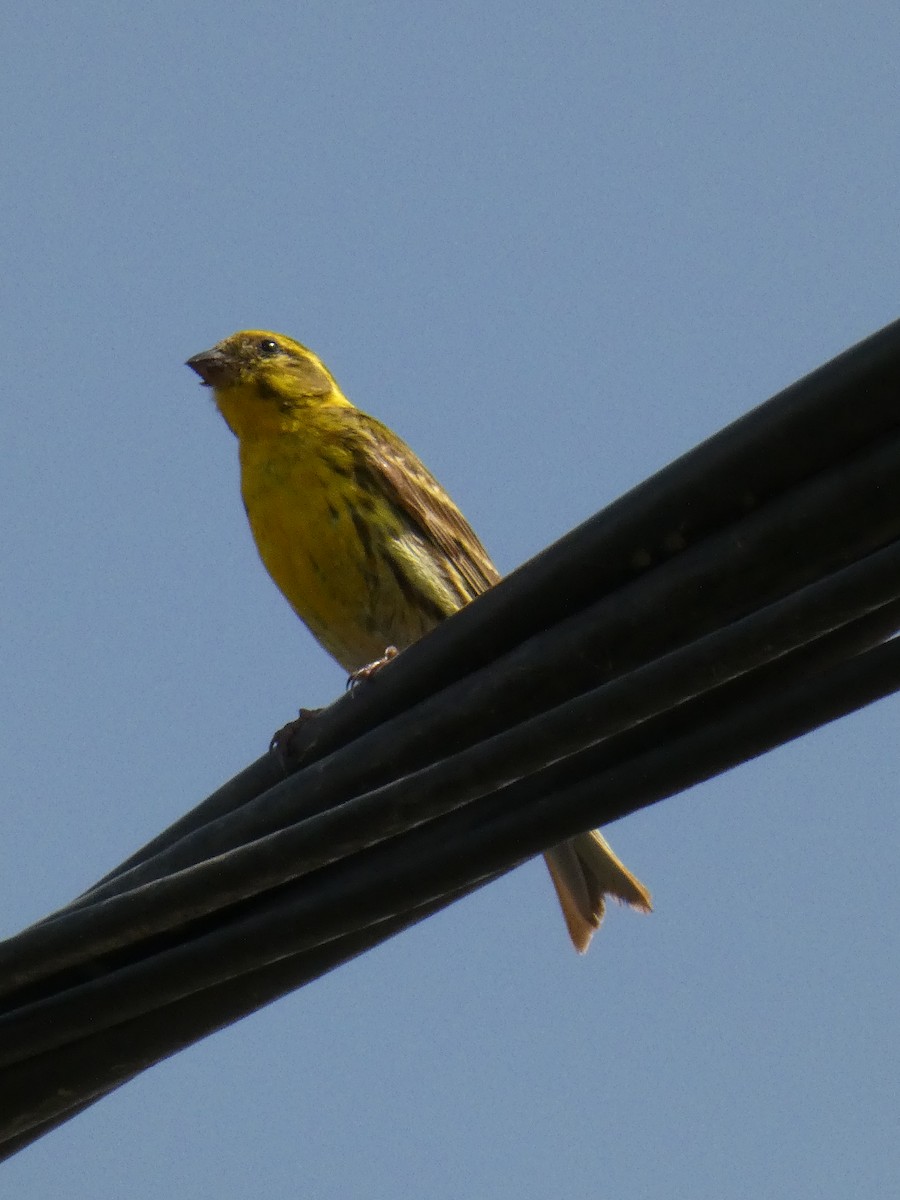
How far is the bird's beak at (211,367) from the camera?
6.84m

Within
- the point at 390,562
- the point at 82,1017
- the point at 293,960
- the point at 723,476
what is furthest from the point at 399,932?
the point at 390,562

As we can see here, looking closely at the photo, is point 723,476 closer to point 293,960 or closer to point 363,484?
point 293,960

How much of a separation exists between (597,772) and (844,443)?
1.79 ft

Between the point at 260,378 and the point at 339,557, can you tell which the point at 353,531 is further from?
the point at 260,378

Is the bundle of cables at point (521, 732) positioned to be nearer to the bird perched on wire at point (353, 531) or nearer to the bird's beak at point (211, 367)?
the bird perched on wire at point (353, 531)

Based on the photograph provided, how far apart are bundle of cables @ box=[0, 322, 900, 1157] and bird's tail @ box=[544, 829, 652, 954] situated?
2445 mm

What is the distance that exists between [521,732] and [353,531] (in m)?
3.73

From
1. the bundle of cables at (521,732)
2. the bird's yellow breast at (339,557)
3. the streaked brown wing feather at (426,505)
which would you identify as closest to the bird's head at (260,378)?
the streaked brown wing feather at (426,505)

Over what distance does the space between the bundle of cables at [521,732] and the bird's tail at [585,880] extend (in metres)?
2.44

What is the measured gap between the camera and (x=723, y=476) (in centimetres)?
226

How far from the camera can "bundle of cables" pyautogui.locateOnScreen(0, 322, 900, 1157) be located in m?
2.15

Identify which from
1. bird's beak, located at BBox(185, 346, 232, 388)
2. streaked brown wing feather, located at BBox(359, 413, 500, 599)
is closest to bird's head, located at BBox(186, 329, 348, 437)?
bird's beak, located at BBox(185, 346, 232, 388)

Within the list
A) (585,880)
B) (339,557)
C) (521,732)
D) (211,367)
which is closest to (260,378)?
(211,367)

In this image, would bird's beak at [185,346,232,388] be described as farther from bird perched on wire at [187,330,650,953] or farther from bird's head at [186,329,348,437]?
bird perched on wire at [187,330,650,953]
